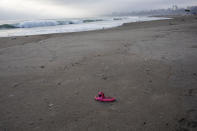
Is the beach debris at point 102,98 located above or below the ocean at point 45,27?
below

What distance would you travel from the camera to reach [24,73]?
3699mm

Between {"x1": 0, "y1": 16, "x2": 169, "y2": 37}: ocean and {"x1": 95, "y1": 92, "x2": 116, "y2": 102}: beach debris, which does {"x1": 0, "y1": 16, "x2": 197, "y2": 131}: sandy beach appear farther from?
{"x1": 0, "y1": 16, "x2": 169, "y2": 37}: ocean

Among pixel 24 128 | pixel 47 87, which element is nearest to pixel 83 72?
pixel 47 87

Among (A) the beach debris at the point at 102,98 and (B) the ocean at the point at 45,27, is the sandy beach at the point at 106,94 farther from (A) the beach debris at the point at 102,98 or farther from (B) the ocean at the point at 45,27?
(B) the ocean at the point at 45,27

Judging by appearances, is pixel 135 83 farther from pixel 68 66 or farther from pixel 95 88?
pixel 68 66

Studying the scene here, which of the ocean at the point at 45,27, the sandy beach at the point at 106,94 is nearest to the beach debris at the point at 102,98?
the sandy beach at the point at 106,94

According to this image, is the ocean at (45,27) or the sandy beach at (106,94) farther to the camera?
the ocean at (45,27)

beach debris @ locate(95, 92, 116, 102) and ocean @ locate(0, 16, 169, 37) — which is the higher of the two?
ocean @ locate(0, 16, 169, 37)

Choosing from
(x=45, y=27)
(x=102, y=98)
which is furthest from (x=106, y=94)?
(x=45, y=27)

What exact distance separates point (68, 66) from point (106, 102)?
2.12 metres

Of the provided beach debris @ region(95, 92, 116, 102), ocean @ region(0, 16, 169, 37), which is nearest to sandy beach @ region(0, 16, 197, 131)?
beach debris @ region(95, 92, 116, 102)

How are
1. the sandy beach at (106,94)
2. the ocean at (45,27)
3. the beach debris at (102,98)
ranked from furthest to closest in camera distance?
the ocean at (45,27), the beach debris at (102,98), the sandy beach at (106,94)

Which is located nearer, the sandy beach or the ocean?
the sandy beach

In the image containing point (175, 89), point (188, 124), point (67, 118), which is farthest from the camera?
point (175, 89)
